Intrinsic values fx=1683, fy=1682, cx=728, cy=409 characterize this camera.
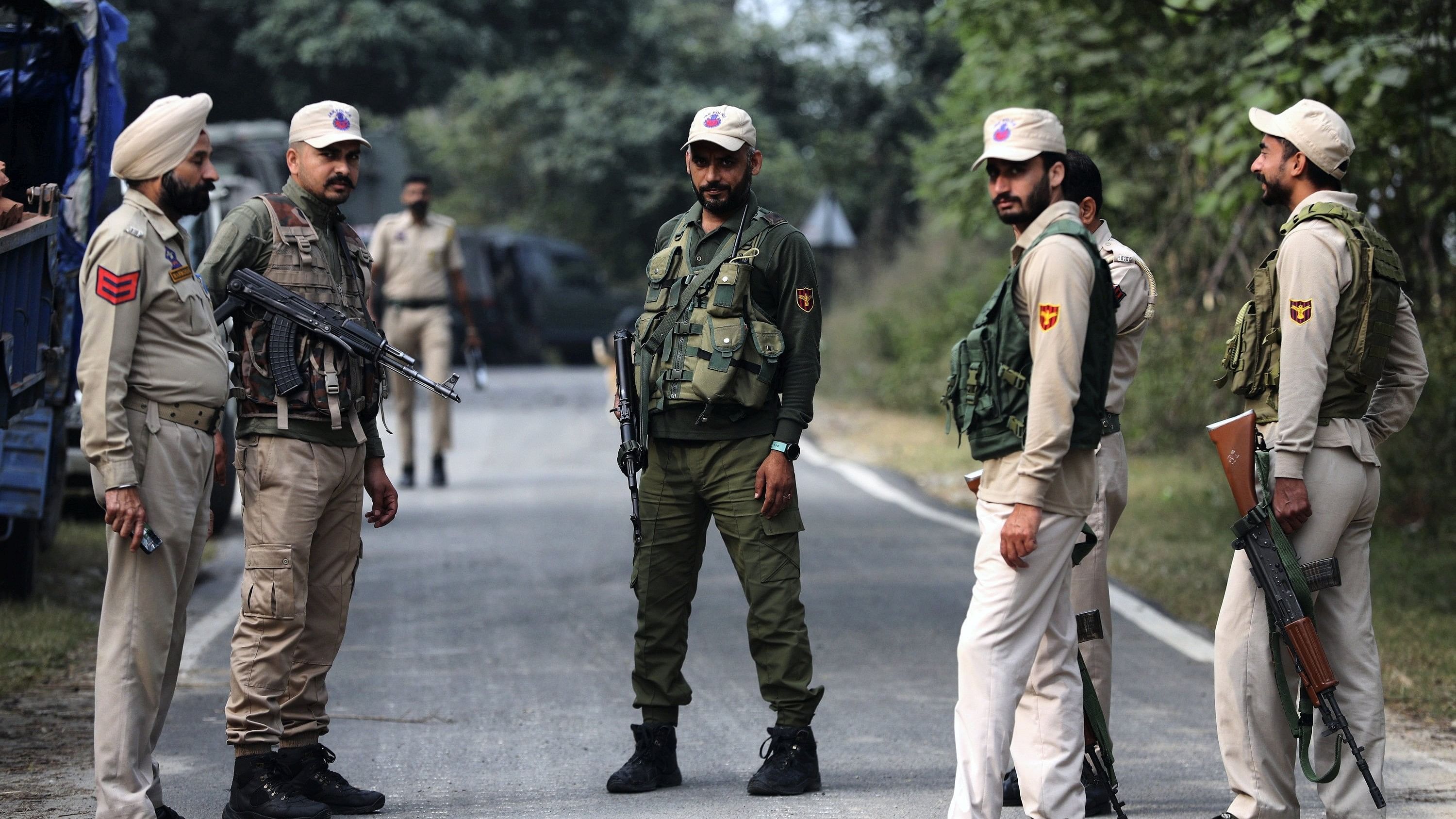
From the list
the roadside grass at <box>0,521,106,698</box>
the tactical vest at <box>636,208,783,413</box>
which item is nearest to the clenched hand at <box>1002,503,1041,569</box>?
the tactical vest at <box>636,208,783,413</box>

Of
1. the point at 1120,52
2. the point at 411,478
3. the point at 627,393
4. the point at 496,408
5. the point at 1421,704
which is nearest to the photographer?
the point at 627,393

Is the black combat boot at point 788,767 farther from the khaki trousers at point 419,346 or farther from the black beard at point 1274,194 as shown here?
the khaki trousers at point 419,346

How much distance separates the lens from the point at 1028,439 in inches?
168

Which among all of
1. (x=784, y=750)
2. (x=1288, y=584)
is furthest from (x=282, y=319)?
(x=1288, y=584)

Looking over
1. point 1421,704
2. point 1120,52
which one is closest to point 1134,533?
point 1120,52

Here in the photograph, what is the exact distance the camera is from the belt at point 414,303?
12.4 metres

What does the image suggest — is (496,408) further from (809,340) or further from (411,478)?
(809,340)

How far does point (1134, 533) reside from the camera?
35.7 ft

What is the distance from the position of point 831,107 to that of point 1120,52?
24904 millimetres

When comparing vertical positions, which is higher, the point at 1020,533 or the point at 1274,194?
the point at 1274,194

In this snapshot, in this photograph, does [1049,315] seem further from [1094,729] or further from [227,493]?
[227,493]

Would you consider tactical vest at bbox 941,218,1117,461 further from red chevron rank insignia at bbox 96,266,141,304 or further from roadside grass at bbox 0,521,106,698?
roadside grass at bbox 0,521,106,698

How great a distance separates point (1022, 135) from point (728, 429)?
1.41 meters

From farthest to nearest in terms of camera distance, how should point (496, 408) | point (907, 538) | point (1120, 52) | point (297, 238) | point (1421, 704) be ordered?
point (496, 408) < point (1120, 52) < point (907, 538) < point (1421, 704) < point (297, 238)
